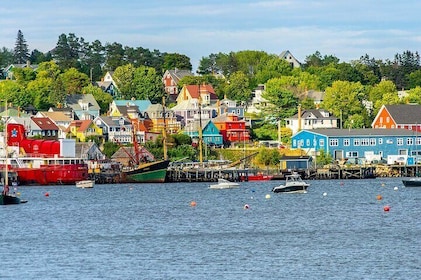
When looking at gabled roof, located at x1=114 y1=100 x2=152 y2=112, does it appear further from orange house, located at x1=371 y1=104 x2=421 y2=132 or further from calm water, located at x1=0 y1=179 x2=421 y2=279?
calm water, located at x1=0 y1=179 x2=421 y2=279

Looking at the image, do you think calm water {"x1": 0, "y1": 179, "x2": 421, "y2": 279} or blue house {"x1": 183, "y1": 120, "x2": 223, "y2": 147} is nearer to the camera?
calm water {"x1": 0, "y1": 179, "x2": 421, "y2": 279}

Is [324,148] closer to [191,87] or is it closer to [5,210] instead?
[191,87]

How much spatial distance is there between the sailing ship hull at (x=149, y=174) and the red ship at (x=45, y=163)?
5.03 metres

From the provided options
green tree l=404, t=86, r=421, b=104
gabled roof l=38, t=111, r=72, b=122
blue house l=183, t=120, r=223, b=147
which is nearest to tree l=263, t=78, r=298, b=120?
blue house l=183, t=120, r=223, b=147

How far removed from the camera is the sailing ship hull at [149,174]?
13088cm

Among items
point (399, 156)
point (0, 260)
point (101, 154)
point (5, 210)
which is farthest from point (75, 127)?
point (0, 260)

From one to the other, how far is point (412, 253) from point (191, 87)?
139996 millimetres

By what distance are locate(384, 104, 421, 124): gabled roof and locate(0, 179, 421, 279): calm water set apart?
58.2 meters

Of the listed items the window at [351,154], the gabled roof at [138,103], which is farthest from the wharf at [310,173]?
the gabled roof at [138,103]

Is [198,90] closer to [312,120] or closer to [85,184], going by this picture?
[312,120]

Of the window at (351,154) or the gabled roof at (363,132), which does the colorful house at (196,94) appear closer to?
the gabled roof at (363,132)

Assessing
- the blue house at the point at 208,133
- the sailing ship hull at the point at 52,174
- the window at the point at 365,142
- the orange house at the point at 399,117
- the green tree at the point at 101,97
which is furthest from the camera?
the green tree at the point at 101,97

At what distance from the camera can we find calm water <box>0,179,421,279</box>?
50.9 meters

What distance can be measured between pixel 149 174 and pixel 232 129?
38635 mm
